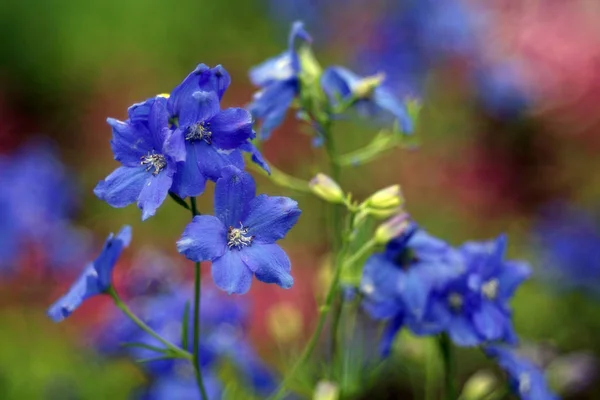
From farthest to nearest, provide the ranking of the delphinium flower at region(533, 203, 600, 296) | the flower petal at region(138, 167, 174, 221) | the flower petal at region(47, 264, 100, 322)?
the delphinium flower at region(533, 203, 600, 296) → the flower petal at region(47, 264, 100, 322) → the flower petal at region(138, 167, 174, 221)

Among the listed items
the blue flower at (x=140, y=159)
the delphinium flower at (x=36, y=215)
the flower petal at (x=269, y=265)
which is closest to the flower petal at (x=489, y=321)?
the flower petal at (x=269, y=265)

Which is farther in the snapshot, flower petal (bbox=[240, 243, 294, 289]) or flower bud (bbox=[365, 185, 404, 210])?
flower bud (bbox=[365, 185, 404, 210])

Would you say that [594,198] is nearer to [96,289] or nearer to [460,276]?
[460,276]

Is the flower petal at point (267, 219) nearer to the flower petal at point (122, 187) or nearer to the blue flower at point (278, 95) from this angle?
the flower petal at point (122, 187)

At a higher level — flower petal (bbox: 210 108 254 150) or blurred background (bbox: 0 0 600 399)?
blurred background (bbox: 0 0 600 399)

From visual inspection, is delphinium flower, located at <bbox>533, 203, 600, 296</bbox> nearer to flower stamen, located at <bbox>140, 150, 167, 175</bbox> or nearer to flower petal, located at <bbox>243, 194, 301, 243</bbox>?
flower petal, located at <bbox>243, 194, 301, 243</bbox>

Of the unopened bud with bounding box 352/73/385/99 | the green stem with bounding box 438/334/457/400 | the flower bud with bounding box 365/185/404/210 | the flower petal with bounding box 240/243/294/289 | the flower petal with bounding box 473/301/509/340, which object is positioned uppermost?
the unopened bud with bounding box 352/73/385/99

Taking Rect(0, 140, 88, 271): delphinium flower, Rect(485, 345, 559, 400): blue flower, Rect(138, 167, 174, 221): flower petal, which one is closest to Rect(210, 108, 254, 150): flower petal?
Rect(138, 167, 174, 221): flower petal
